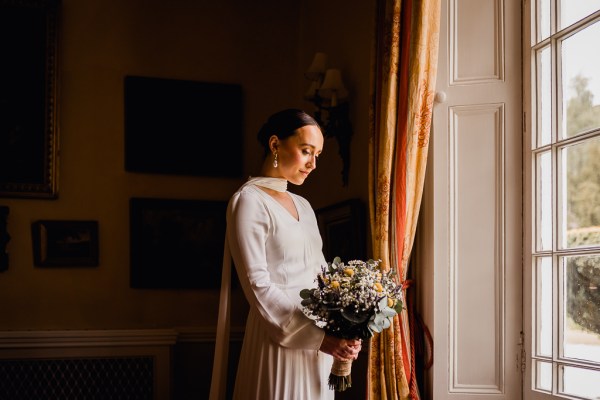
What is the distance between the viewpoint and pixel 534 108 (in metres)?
2.67

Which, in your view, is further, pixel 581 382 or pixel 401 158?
pixel 401 158

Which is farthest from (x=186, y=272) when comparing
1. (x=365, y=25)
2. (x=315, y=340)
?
(x=315, y=340)

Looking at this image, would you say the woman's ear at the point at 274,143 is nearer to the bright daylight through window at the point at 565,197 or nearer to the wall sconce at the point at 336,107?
the bright daylight through window at the point at 565,197

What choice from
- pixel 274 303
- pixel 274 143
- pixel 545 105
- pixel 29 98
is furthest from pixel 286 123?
pixel 29 98

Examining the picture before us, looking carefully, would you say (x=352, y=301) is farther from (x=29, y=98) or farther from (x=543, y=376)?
(x=29, y=98)

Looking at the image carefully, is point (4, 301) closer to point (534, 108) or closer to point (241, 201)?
point (241, 201)

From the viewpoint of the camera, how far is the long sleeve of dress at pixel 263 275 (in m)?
2.21

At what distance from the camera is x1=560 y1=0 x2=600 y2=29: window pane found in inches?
94.5

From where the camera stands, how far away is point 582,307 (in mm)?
2375

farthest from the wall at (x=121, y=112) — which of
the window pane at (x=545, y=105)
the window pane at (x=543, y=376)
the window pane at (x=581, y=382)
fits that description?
the window pane at (x=581, y=382)

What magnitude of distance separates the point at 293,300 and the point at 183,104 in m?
2.51

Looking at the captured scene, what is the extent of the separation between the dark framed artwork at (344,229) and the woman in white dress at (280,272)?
3.03ft

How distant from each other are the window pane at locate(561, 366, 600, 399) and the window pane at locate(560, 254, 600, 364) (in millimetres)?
53

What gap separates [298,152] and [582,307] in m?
1.21
